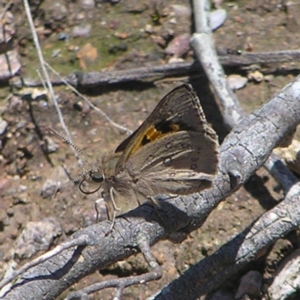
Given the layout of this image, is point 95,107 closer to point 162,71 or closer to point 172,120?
point 162,71

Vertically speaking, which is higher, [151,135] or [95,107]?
[151,135]

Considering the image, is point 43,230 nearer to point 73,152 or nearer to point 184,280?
point 73,152

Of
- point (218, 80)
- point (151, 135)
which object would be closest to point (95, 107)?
point (218, 80)

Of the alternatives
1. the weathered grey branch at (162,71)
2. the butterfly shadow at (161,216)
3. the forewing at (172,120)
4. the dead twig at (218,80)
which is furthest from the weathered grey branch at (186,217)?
the weathered grey branch at (162,71)

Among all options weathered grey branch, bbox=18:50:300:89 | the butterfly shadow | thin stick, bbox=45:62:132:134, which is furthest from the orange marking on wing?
weathered grey branch, bbox=18:50:300:89

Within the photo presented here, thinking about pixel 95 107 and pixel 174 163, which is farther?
pixel 95 107

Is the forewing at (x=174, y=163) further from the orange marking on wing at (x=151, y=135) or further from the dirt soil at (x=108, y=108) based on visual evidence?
the dirt soil at (x=108, y=108)

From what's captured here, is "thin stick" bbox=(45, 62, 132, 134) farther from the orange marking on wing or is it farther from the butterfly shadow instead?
the butterfly shadow
